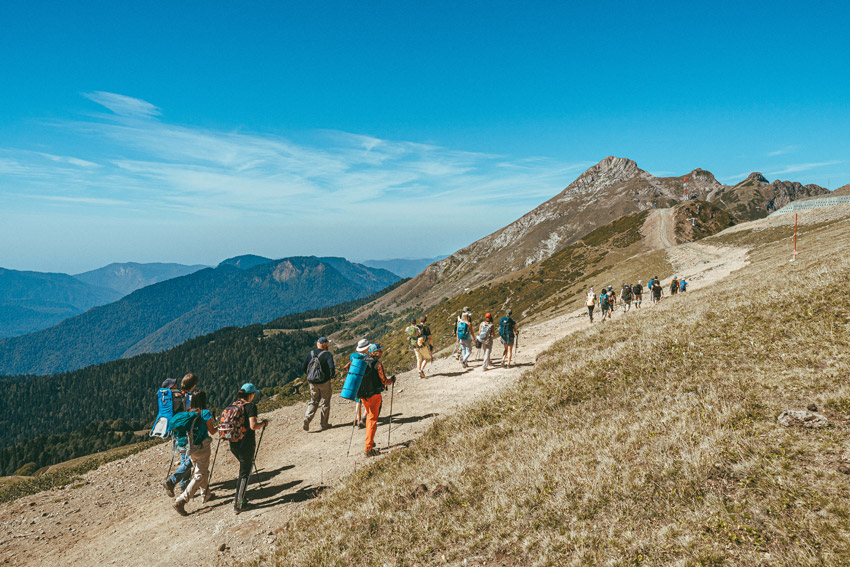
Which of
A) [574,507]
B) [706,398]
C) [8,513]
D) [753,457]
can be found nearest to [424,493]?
[574,507]

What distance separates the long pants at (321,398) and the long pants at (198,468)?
14.3ft

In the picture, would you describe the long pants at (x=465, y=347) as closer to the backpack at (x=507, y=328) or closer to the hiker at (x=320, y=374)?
the backpack at (x=507, y=328)

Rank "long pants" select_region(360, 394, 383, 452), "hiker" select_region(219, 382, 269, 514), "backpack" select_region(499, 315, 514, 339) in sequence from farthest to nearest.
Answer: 1. "backpack" select_region(499, 315, 514, 339)
2. "long pants" select_region(360, 394, 383, 452)
3. "hiker" select_region(219, 382, 269, 514)

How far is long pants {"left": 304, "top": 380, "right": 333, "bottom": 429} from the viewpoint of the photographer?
577 inches

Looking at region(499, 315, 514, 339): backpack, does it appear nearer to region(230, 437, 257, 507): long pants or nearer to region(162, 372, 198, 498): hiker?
region(230, 437, 257, 507): long pants

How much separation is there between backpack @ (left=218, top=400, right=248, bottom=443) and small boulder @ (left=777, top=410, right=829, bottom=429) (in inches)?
460

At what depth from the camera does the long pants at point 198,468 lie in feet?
34.1

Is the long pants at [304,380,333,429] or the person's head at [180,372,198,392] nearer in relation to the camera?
the person's head at [180,372,198,392]

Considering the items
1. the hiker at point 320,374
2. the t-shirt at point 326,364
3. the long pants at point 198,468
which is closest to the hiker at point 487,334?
the hiker at point 320,374

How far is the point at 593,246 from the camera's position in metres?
127

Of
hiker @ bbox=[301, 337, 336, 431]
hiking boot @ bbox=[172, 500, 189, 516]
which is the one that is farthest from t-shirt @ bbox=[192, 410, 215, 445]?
hiker @ bbox=[301, 337, 336, 431]

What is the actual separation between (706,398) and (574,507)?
4.85 meters

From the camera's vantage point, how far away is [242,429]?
9.80 m

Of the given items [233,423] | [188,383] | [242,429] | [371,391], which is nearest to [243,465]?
[242,429]
